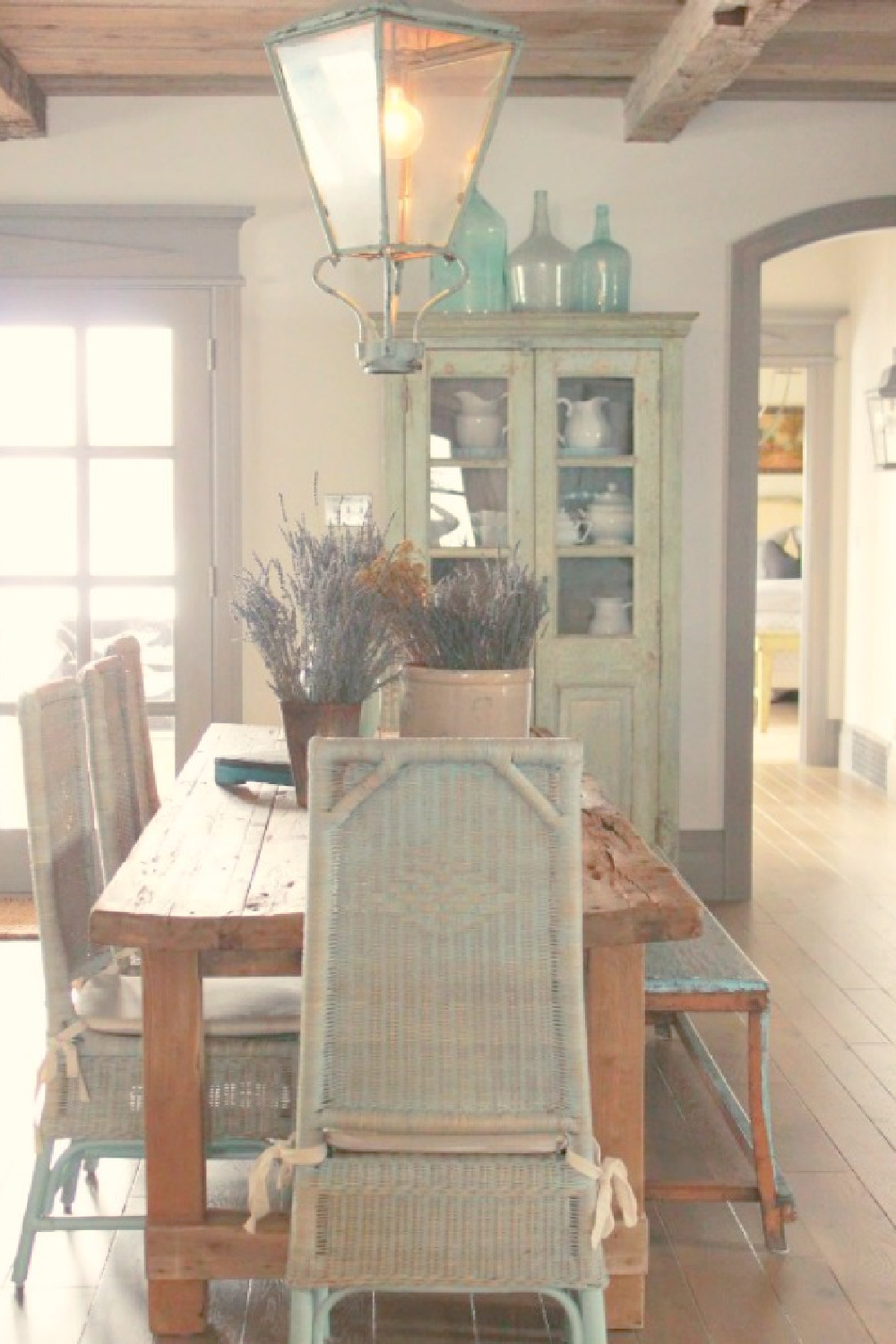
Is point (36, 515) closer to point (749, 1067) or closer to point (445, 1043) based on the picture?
point (749, 1067)

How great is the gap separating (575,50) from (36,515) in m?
2.33

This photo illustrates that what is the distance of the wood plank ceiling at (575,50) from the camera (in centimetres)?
459

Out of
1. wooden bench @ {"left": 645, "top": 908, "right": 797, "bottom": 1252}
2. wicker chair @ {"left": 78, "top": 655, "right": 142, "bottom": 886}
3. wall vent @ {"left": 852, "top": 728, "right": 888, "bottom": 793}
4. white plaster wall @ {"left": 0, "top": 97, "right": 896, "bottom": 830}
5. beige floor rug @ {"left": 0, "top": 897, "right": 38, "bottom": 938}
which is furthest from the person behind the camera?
wall vent @ {"left": 852, "top": 728, "right": 888, "bottom": 793}

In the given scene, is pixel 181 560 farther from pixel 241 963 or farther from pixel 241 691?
pixel 241 963

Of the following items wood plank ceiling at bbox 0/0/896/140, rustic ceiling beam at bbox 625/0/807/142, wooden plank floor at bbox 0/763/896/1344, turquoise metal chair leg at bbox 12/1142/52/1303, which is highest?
wood plank ceiling at bbox 0/0/896/140

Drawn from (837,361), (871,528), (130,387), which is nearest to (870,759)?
(871,528)

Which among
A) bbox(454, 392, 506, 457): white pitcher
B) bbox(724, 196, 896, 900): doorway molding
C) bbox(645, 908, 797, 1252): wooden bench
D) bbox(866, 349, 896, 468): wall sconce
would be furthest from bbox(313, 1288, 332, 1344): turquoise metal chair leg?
bbox(866, 349, 896, 468): wall sconce

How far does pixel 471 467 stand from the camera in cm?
537

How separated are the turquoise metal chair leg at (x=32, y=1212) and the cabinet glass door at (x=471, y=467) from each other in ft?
9.48

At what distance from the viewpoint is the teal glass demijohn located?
212 inches

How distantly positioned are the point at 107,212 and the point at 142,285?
261 mm

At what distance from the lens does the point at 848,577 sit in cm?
898

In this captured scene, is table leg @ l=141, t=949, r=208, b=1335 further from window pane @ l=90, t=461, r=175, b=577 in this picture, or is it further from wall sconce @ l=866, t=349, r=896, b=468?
wall sconce @ l=866, t=349, r=896, b=468

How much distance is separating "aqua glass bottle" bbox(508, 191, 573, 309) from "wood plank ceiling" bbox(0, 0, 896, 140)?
51cm
